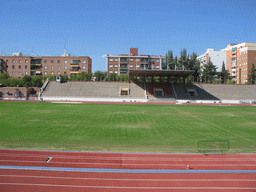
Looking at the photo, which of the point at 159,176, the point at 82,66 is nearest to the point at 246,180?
the point at 159,176

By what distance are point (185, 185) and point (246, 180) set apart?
240cm

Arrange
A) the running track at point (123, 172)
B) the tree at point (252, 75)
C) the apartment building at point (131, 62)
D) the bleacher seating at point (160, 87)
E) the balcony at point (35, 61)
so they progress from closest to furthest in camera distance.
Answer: the running track at point (123, 172) < the bleacher seating at point (160, 87) < the tree at point (252, 75) < the balcony at point (35, 61) < the apartment building at point (131, 62)

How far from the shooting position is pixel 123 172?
25.1ft

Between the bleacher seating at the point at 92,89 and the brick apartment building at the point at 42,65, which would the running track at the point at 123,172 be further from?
the brick apartment building at the point at 42,65

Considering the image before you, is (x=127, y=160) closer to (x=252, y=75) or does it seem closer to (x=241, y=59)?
(x=252, y=75)

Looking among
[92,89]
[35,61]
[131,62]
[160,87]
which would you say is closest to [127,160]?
[92,89]

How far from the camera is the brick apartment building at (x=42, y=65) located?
7488 cm

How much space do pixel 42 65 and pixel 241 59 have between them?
3163 inches

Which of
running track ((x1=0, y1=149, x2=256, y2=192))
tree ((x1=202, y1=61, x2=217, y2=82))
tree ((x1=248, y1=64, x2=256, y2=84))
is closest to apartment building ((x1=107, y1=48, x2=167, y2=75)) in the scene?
tree ((x1=202, y1=61, x2=217, y2=82))

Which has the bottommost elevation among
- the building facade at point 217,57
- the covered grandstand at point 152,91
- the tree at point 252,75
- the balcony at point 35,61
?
the covered grandstand at point 152,91

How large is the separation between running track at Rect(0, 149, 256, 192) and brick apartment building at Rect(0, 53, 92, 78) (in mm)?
69677

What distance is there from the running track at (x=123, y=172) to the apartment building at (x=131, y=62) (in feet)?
238

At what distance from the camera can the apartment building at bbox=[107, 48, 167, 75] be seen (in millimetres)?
81250

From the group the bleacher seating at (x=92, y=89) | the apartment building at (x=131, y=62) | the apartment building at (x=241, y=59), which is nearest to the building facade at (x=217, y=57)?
the apartment building at (x=241, y=59)
